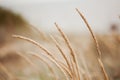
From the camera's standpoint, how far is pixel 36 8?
18.9 ft

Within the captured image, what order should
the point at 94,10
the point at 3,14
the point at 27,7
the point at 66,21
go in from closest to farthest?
the point at 94,10 < the point at 66,21 < the point at 3,14 < the point at 27,7

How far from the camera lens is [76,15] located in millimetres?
4504

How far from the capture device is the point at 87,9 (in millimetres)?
3666

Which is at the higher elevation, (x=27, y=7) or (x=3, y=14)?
(x=27, y=7)

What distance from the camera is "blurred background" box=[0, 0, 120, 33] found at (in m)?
2.72

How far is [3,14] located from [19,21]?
250mm

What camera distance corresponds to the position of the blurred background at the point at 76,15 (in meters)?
→ 2.72

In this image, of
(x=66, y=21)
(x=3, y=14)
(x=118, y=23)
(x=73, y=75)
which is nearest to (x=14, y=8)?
(x=3, y=14)

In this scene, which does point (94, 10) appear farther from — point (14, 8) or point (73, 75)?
point (73, 75)

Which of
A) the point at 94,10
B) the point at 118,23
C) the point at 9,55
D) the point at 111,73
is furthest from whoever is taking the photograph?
the point at 9,55

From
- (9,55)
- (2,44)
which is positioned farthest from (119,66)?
(2,44)

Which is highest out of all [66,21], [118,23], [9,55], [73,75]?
[66,21]

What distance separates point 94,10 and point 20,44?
0.92 meters

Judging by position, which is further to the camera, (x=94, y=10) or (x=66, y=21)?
(x=66, y=21)
